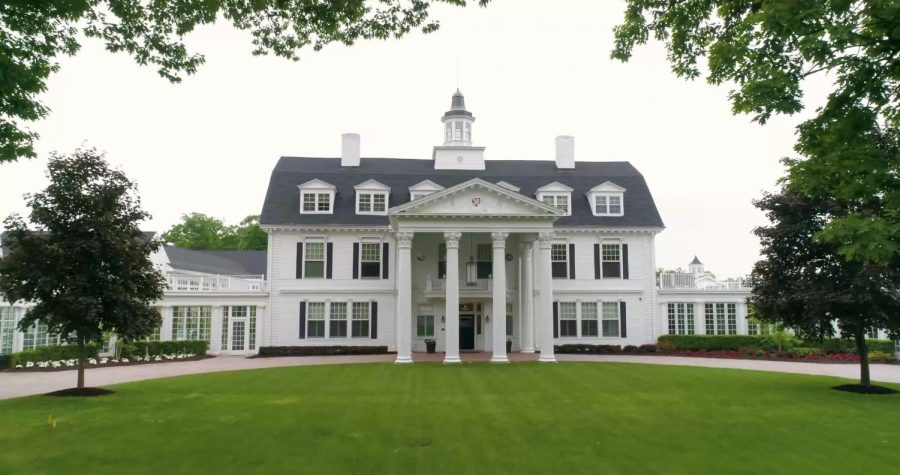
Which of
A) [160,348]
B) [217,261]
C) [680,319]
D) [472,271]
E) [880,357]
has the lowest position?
[880,357]

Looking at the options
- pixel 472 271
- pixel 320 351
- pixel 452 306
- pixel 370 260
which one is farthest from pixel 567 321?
pixel 320 351

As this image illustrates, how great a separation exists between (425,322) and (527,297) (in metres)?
5.58

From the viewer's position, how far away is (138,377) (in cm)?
2211

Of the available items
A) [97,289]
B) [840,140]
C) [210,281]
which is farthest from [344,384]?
[210,281]

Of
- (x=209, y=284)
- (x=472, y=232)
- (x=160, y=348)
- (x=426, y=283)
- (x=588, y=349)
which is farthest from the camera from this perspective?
(x=209, y=284)

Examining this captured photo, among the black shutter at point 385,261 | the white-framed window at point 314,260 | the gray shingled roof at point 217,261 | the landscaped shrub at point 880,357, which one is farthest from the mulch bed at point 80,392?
the landscaped shrub at point 880,357

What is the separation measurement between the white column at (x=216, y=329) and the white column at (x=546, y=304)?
1671cm

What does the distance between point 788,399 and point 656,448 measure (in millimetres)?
7616

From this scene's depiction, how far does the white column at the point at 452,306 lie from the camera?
1015 inches

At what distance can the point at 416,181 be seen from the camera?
35.2 meters

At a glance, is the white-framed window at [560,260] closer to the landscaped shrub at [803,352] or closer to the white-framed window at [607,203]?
the white-framed window at [607,203]

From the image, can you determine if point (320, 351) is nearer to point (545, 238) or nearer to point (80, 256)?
point (545, 238)

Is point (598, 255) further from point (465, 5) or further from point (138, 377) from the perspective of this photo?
point (465, 5)

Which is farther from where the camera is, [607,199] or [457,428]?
[607,199]
